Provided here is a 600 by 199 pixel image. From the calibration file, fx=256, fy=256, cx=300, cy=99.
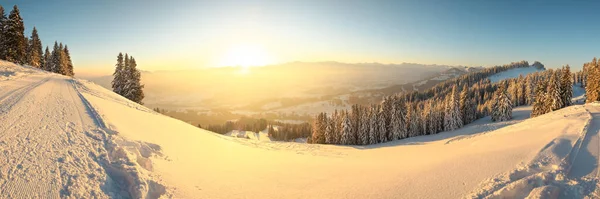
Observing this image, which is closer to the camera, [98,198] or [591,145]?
[98,198]

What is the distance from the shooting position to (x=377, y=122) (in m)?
57.7

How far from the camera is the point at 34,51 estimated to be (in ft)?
Answer: 184

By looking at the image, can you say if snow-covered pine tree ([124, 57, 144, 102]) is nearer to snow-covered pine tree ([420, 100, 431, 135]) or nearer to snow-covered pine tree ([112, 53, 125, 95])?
snow-covered pine tree ([112, 53, 125, 95])

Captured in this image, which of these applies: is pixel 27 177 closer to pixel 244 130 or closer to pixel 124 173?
pixel 124 173

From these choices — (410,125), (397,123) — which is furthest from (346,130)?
Answer: (410,125)

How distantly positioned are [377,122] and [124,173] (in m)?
54.7

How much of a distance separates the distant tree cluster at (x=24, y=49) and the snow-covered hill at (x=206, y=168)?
42.7 meters

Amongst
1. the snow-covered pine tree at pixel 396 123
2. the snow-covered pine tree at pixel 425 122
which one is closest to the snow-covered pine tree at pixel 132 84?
the snow-covered pine tree at pixel 396 123

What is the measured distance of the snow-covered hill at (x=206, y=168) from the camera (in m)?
7.48

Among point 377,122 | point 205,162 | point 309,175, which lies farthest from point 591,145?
point 377,122

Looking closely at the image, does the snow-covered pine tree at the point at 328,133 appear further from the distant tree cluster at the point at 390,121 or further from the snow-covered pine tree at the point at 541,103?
the snow-covered pine tree at the point at 541,103

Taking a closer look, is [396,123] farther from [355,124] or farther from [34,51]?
[34,51]

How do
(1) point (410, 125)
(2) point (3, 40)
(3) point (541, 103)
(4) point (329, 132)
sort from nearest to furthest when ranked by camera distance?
(2) point (3, 40)
(3) point (541, 103)
(4) point (329, 132)
(1) point (410, 125)

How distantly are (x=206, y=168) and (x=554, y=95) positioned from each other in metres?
62.8
